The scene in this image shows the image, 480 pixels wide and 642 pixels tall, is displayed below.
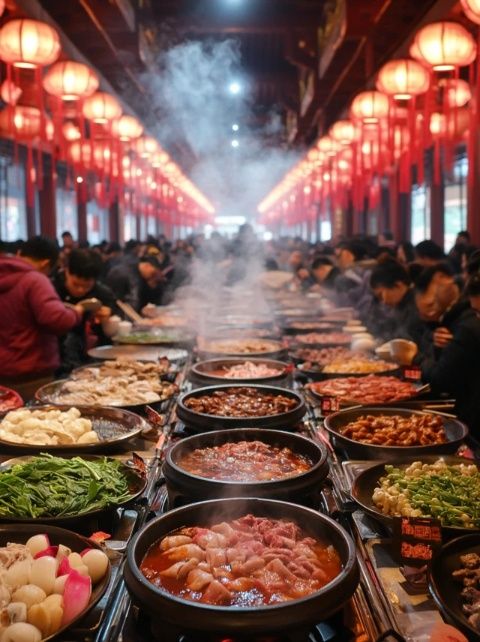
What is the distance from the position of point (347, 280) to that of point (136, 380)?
21.7 feet

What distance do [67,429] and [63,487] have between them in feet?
2.43

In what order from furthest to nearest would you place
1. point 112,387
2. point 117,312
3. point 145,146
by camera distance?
point 145,146, point 117,312, point 112,387

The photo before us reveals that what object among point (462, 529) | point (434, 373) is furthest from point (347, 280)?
point (462, 529)

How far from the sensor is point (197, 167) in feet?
124

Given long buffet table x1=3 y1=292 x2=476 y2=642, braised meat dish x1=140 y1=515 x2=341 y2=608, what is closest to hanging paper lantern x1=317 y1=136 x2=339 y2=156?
long buffet table x1=3 y1=292 x2=476 y2=642

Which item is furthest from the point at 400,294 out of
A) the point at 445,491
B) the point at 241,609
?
the point at 241,609

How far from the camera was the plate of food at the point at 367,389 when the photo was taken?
3.73 metres

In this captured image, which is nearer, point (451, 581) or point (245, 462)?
point (451, 581)

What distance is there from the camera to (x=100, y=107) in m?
9.52

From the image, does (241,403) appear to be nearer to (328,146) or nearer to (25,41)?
(25,41)

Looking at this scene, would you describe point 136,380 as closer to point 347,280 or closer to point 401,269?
point 401,269

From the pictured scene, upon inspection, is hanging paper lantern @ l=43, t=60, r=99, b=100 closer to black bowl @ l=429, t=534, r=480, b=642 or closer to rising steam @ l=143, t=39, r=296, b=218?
rising steam @ l=143, t=39, r=296, b=218

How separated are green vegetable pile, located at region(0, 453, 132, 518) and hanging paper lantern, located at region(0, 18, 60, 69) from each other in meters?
5.23

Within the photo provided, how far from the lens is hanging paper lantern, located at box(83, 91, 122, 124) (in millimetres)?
9516
